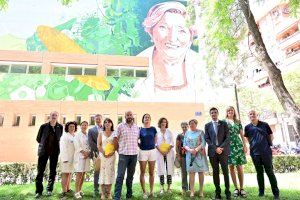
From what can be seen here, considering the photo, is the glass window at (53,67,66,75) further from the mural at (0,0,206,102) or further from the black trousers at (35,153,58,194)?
the black trousers at (35,153,58,194)

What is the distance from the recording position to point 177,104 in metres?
22.9

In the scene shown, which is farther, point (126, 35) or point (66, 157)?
point (126, 35)

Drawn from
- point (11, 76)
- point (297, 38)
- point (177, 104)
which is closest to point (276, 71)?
point (177, 104)

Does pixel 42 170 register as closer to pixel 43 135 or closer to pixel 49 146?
pixel 49 146

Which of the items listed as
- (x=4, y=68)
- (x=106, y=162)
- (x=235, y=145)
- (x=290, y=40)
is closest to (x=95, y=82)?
(x=4, y=68)

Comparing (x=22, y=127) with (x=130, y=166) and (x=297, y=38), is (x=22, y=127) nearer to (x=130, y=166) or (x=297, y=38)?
(x=130, y=166)

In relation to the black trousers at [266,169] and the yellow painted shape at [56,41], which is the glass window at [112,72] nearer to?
the yellow painted shape at [56,41]

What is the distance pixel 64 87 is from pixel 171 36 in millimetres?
12935

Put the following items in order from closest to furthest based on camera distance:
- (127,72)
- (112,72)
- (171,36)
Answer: (112,72)
(127,72)
(171,36)

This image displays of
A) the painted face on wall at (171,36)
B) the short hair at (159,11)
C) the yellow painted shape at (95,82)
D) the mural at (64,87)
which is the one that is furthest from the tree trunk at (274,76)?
the short hair at (159,11)

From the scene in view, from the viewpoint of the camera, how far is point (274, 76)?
7090 millimetres

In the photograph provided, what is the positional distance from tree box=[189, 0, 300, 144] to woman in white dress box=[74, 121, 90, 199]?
493 centimetres

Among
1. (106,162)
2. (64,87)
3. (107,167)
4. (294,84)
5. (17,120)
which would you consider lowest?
(107,167)

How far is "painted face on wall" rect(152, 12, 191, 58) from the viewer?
28.3m
